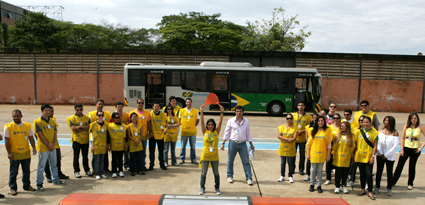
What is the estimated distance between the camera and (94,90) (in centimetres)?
2327

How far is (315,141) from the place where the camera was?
5.86 m

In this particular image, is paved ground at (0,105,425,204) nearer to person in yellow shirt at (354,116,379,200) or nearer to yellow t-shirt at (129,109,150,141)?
person in yellow shirt at (354,116,379,200)

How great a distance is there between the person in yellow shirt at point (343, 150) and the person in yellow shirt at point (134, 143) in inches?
165

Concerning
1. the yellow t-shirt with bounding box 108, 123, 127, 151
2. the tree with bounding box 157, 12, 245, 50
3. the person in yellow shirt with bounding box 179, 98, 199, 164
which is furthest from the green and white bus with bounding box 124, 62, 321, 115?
the tree with bounding box 157, 12, 245, 50

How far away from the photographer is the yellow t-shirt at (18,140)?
5379mm

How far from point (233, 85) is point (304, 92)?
427 centimetres

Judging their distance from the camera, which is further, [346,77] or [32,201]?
[346,77]

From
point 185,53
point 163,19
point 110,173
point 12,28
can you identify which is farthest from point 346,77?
point 12,28

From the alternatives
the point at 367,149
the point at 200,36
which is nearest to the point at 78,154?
the point at 367,149

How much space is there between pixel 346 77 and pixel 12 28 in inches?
1583

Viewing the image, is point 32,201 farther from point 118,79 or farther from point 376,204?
point 118,79

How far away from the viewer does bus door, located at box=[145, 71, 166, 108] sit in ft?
59.1

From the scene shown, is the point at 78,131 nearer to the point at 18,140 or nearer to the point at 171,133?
the point at 18,140

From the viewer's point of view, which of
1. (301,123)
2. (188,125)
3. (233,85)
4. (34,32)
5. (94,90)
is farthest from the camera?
(34,32)
